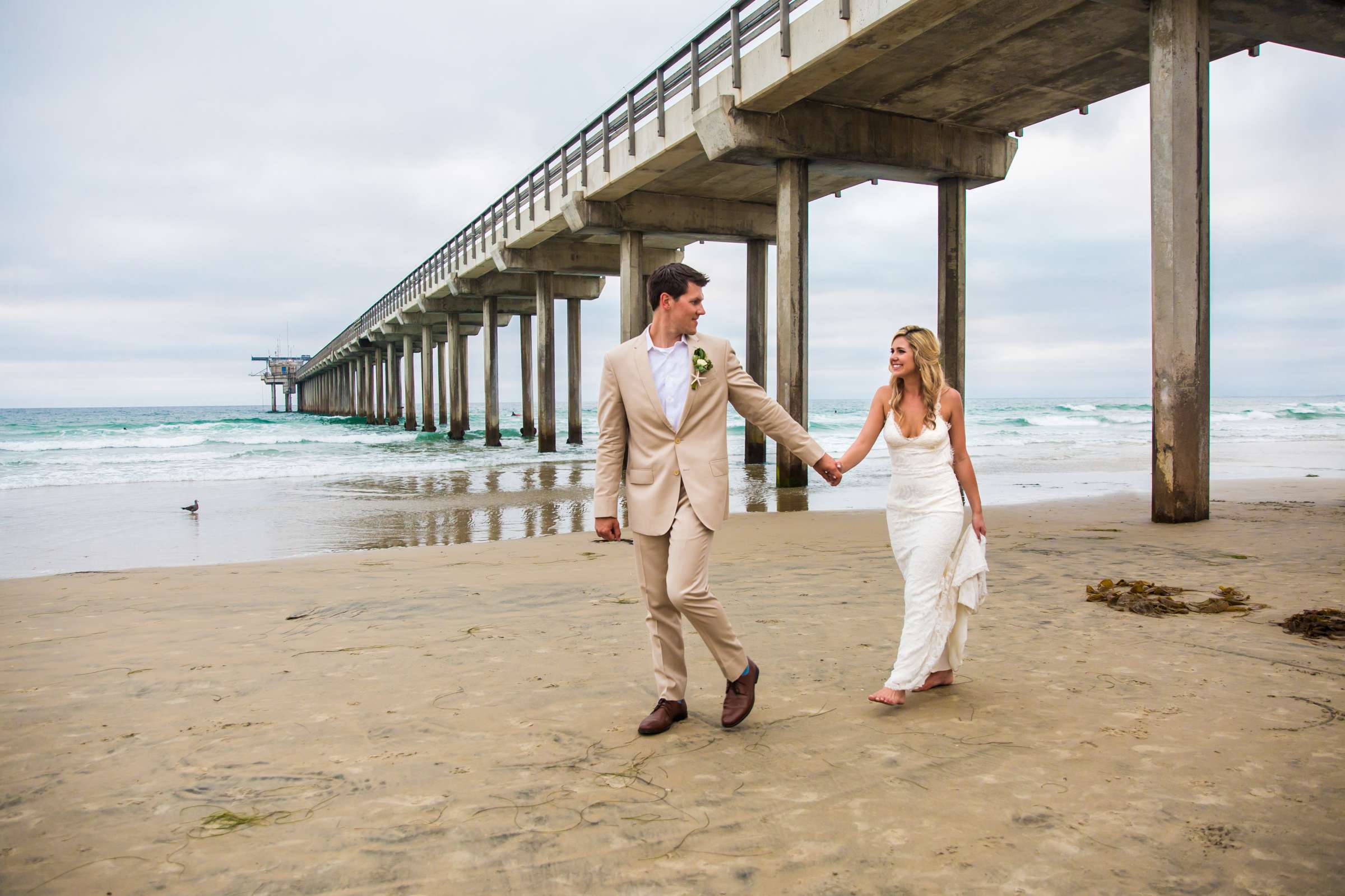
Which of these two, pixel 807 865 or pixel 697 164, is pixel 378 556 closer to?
pixel 807 865

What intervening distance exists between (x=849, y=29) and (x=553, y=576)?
804 centimetres

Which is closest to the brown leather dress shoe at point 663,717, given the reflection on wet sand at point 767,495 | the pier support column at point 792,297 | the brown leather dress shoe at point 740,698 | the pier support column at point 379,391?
the brown leather dress shoe at point 740,698

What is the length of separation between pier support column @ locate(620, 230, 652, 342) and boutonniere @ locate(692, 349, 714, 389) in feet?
54.1

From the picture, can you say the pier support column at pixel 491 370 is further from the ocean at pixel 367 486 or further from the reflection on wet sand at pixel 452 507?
the reflection on wet sand at pixel 452 507

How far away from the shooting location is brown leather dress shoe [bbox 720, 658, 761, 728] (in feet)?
10.9

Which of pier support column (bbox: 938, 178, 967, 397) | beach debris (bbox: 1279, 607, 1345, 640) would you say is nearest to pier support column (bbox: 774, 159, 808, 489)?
pier support column (bbox: 938, 178, 967, 397)

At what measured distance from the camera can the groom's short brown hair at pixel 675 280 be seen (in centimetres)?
336

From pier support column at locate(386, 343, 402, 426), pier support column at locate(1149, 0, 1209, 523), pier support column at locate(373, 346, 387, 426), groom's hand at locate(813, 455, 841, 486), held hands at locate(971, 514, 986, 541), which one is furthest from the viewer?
pier support column at locate(373, 346, 387, 426)

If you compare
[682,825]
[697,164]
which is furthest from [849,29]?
[682,825]

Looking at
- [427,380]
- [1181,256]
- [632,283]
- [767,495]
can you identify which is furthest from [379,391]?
[1181,256]

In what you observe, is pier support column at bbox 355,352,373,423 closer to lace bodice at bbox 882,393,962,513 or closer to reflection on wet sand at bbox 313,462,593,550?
reflection on wet sand at bbox 313,462,593,550

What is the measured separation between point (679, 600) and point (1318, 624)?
3253 millimetres

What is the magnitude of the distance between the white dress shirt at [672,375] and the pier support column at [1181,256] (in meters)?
6.79

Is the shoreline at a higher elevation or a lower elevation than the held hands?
lower
